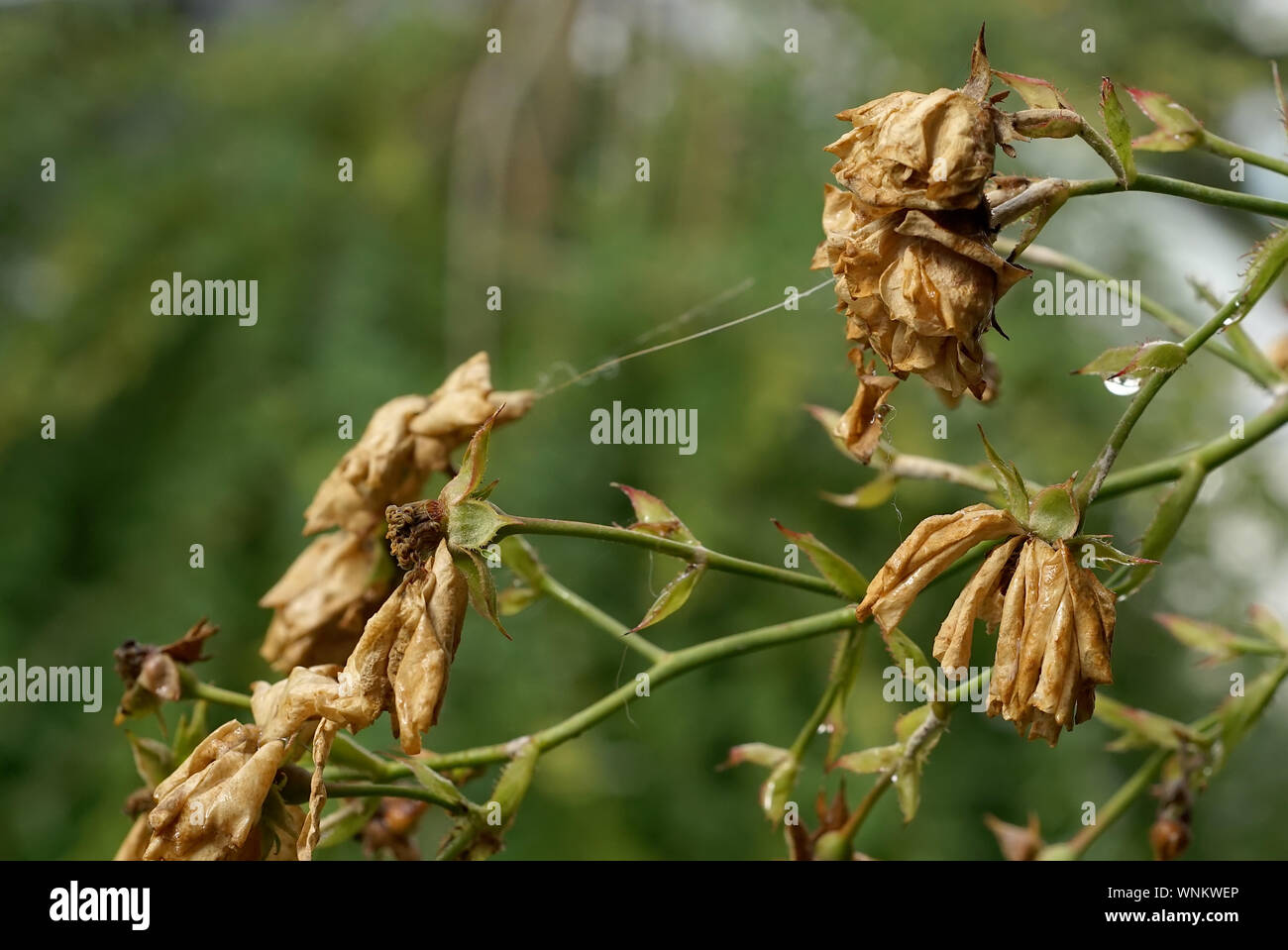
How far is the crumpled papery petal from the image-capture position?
1.72 ft

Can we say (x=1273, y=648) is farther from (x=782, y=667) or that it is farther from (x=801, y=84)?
(x=801, y=84)

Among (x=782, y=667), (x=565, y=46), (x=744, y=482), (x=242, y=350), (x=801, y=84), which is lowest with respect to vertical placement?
(x=782, y=667)

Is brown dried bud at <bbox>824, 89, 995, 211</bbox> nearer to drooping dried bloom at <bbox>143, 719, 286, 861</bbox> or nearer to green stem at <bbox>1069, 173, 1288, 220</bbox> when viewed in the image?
green stem at <bbox>1069, 173, 1288, 220</bbox>

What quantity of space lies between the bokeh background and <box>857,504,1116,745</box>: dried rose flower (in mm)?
1029

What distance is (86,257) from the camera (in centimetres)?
182

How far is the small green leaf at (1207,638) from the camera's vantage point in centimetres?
86

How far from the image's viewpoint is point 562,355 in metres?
1.89

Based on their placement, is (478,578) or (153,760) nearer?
(478,578)

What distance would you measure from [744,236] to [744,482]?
0.46m

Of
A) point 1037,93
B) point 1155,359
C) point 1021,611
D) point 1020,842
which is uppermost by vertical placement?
point 1037,93

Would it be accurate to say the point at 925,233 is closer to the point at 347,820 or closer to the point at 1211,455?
the point at 1211,455

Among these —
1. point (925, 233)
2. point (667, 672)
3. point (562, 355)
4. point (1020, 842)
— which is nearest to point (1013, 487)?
point (925, 233)

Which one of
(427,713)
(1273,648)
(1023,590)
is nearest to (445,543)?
(427,713)

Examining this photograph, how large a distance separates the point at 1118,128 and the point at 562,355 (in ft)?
4.67
